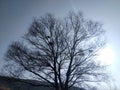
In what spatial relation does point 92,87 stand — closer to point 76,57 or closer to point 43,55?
point 76,57

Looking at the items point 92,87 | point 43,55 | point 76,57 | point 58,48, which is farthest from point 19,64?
point 92,87

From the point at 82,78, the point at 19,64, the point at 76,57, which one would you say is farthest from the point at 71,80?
the point at 19,64

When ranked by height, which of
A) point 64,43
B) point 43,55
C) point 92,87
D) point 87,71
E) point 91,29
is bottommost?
point 92,87

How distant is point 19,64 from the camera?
2216cm

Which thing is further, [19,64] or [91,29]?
[91,29]

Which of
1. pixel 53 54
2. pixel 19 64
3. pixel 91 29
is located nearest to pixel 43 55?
pixel 53 54

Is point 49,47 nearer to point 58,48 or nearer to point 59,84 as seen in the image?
point 58,48

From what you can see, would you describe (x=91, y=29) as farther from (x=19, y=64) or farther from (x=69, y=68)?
(x=19, y=64)

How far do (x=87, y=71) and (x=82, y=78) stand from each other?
100 cm

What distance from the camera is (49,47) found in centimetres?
2331

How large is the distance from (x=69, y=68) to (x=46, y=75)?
273 centimetres

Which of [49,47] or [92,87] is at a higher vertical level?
[49,47]

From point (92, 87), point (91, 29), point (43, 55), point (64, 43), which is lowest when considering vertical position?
point (92, 87)

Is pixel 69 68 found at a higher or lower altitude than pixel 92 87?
higher
